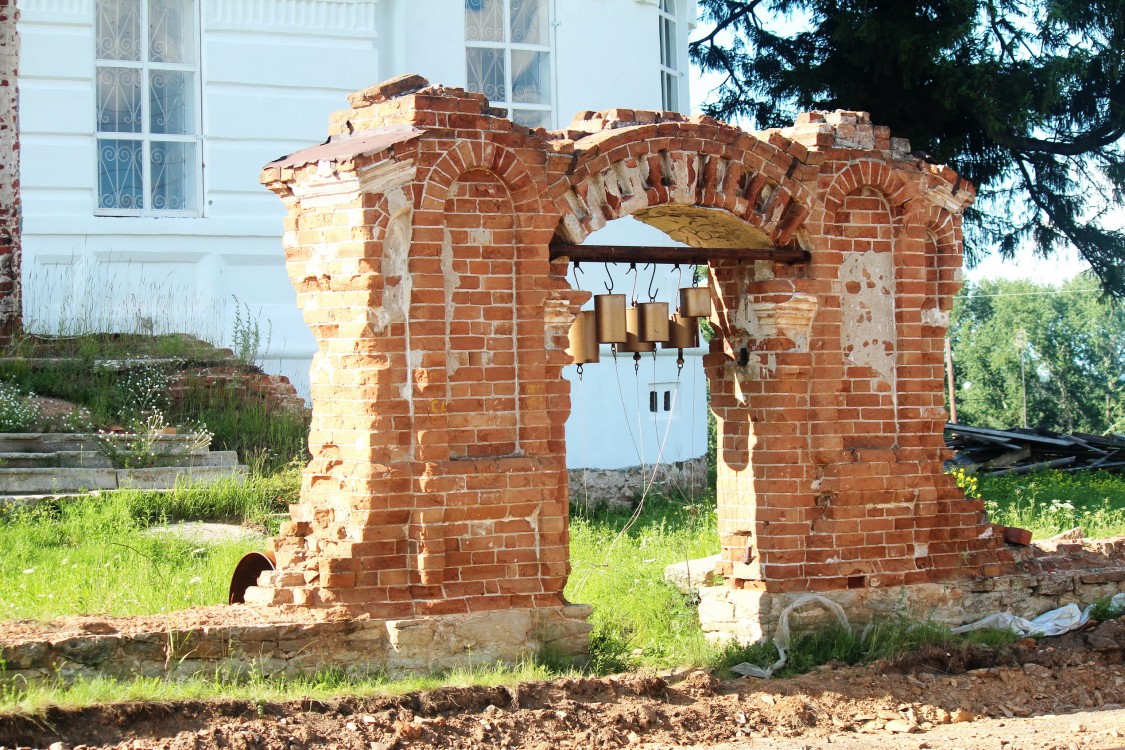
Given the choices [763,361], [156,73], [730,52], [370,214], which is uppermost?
[730,52]

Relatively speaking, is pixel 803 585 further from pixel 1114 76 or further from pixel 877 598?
pixel 1114 76

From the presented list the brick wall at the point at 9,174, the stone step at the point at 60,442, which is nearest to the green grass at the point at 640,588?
the stone step at the point at 60,442

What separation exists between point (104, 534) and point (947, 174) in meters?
5.67

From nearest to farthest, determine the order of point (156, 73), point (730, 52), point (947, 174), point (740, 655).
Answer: point (740, 655), point (947, 174), point (156, 73), point (730, 52)

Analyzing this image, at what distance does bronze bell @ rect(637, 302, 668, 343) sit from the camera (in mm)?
7645

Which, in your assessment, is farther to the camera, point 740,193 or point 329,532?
point 740,193

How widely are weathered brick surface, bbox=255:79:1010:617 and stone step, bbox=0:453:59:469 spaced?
3888 mm

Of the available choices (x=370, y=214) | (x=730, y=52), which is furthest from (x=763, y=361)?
(x=730, y=52)

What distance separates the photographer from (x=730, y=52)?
17922 millimetres

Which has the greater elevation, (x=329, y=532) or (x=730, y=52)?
(x=730, y=52)

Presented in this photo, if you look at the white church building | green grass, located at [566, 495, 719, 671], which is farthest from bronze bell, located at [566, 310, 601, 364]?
the white church building

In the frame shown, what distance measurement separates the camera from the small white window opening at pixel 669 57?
569 inches

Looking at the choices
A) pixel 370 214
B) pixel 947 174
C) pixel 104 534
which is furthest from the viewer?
pixel 104 534

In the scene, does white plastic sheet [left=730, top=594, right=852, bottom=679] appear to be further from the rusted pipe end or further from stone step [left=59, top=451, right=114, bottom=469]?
stone step [left=59, top=451, right=114, bottom=469]
